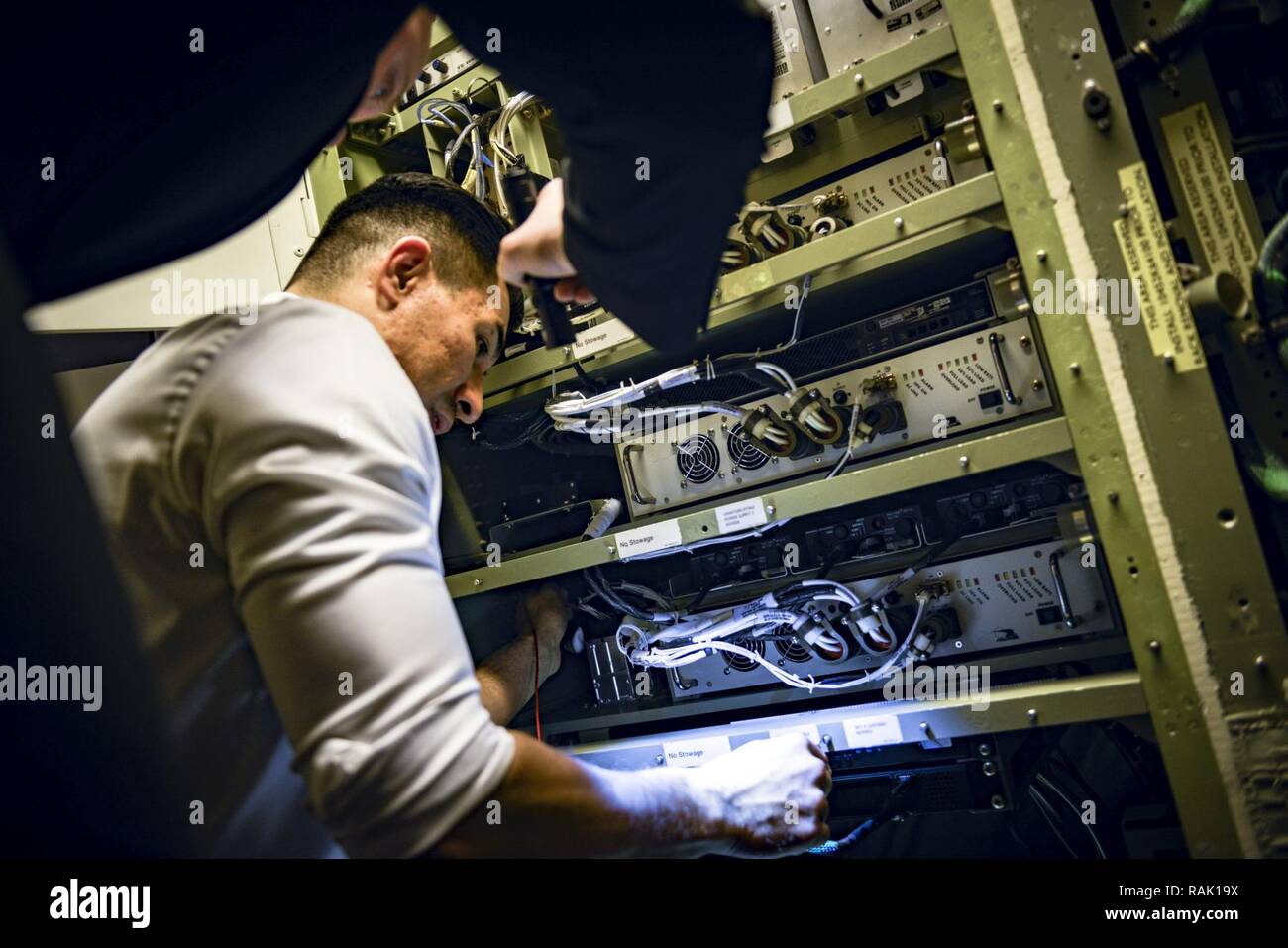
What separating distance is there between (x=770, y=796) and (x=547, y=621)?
2.98ft

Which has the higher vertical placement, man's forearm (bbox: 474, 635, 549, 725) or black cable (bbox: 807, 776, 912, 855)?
man's forearm (bbox: 474, 635, 549, 725)

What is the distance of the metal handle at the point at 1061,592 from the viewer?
148 cm

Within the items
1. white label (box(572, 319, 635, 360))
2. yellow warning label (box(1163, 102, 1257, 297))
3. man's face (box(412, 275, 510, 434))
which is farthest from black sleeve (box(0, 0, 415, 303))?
yellow warning label (box(1163, 102, 1257, 297))

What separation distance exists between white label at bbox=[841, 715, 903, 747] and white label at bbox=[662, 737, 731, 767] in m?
0.25

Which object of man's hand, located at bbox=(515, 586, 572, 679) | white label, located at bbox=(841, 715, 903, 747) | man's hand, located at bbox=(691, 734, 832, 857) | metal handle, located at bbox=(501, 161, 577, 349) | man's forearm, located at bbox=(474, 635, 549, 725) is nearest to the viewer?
man's hand, located at bbox=(691, 734, 832, 857)

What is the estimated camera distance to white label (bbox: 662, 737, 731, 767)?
5.56 feet

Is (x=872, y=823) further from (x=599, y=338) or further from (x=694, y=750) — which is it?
(x=599, y=338)

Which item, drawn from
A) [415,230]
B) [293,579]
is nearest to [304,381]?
[293,579]

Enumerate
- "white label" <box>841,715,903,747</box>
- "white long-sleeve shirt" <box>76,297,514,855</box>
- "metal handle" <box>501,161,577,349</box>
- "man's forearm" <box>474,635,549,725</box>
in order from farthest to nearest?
"man's forearm" <box>474,635,549,725</box>
"white label" <box>841,715,903,747</box>
"metal handle" <box>501,161,577,349</box>
"white long-sleeve shirt" <box>76,297,514,855</box>

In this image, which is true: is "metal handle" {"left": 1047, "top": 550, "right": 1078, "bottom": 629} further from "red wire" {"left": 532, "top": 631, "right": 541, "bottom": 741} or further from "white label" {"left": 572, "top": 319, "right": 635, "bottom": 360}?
"red wire" {"left": 532, "top": 631, "right": 541, "bottom": 741}

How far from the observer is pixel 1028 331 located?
1.47m

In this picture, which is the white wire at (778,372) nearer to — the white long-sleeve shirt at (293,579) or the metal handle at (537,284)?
the metal handle at (537,284)
